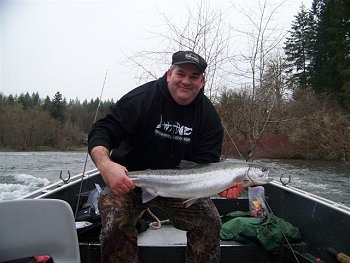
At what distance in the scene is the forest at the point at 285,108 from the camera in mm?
11117

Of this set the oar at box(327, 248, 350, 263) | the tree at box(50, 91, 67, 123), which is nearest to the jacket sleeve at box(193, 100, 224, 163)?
the oar at box(327, 248, 350, 263)

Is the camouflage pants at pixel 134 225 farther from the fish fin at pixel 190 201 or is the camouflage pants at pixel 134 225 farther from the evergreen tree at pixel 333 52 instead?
the evergreen tree at pixel 333 52

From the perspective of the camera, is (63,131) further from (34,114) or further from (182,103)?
(182,103)

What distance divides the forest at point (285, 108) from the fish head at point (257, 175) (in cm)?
288

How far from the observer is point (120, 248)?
2.96 meters

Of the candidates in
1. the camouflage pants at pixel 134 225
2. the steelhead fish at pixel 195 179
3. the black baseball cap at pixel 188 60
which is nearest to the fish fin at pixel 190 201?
the steelhead fish at pixel 195 179

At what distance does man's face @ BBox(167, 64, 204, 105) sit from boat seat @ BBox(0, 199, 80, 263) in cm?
146

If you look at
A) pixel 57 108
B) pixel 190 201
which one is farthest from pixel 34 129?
pixel 190 201

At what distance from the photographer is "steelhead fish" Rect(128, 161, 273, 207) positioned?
112 inches

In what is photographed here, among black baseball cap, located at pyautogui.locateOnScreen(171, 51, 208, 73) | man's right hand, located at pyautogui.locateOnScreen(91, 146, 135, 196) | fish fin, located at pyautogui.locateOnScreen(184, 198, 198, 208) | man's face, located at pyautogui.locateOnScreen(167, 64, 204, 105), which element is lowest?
fish fin, located at pyautogui.locateOnScreen(184, 198, 198, 208)

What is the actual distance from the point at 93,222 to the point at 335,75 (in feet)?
137

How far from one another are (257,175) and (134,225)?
1.11m

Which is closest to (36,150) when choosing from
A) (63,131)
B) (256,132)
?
(63,131)

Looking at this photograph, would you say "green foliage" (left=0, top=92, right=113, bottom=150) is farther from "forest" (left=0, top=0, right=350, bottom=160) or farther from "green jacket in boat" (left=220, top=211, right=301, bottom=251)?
"green jacket in boat" (left=220, top=211, right=301, bottom=251)
